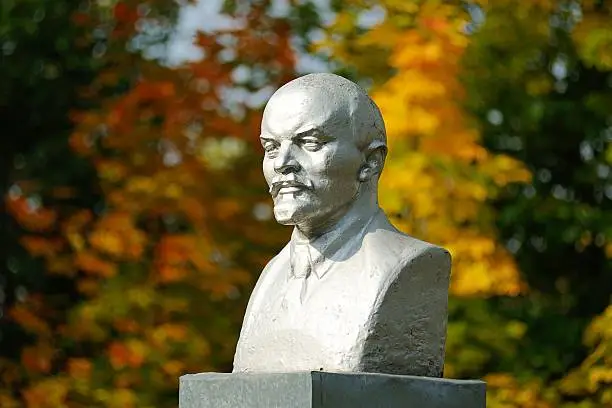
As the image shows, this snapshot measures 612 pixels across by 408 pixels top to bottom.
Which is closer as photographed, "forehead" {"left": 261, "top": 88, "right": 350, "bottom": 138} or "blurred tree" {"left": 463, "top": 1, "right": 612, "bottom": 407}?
"forehead" {"left": 261, "top": 88, "right": 350, "bottom": 138}

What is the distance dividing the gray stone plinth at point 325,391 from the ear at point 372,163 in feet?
2.59

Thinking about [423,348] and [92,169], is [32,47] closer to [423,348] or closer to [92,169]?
[92,169]

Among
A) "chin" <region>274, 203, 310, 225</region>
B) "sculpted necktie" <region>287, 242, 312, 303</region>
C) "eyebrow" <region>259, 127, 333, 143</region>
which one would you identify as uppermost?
"eyebrow" <region>259, 127, 333, 143</region>

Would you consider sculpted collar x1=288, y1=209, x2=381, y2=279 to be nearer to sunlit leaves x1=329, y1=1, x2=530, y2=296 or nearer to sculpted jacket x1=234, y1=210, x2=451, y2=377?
sculpted jacket x1=234, y1=210, x2=451, y2=377

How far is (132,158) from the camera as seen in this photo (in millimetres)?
10992

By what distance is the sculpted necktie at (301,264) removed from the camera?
5.49 meters

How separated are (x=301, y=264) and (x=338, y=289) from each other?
281 mm

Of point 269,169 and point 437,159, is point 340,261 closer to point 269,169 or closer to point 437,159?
point 269,169

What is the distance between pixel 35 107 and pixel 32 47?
506mm

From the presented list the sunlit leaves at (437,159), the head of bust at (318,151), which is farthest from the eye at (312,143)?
the sunlit leaves at (437,159)

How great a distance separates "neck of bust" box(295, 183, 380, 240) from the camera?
5.45 metres

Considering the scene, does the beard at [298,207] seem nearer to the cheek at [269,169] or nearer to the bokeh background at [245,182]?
the cheek at [269,169]

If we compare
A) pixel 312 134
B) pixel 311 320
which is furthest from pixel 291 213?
pixel 311 320

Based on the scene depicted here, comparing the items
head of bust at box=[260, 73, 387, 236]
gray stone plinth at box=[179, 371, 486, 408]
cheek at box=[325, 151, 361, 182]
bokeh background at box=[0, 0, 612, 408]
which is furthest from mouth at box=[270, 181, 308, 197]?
bokeh background at box=[0, 0, 612, 408]
